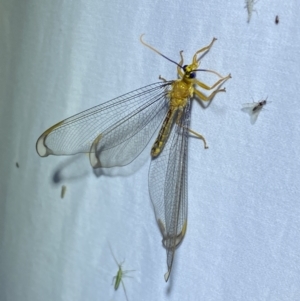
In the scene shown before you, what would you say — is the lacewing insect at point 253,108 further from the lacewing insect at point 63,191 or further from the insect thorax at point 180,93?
the lacewing insect at point 63,191

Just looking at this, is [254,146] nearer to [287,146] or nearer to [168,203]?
[287,146]

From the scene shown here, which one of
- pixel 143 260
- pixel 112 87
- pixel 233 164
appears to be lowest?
pixel 143 260

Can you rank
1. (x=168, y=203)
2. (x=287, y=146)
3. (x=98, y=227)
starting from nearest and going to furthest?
(x=287, y=146)
(x=168, y=203)
(x=98, y=227)

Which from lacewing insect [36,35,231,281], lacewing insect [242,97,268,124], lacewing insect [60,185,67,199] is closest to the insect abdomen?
lacewing insect [36,35,231,281]

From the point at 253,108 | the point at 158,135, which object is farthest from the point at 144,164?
the point at 253,108

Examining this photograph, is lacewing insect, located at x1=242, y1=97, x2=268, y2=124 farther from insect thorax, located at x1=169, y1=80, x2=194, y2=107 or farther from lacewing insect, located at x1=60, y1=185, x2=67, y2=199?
lacewing insect, located at x1=60, y1=185, x2=67, y2=199

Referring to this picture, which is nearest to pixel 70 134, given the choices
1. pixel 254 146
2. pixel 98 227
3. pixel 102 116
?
pixel 102 116

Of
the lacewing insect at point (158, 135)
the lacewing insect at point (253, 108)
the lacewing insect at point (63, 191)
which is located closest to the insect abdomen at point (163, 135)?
the lacewing insect at point (158, 135)

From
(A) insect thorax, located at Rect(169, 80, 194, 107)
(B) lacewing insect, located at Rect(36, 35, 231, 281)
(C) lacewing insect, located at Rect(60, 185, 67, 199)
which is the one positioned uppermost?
(A) insect thorax, located at Rect(169, 80, 194, 107)

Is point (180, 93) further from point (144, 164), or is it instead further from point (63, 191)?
point (63, 191)
